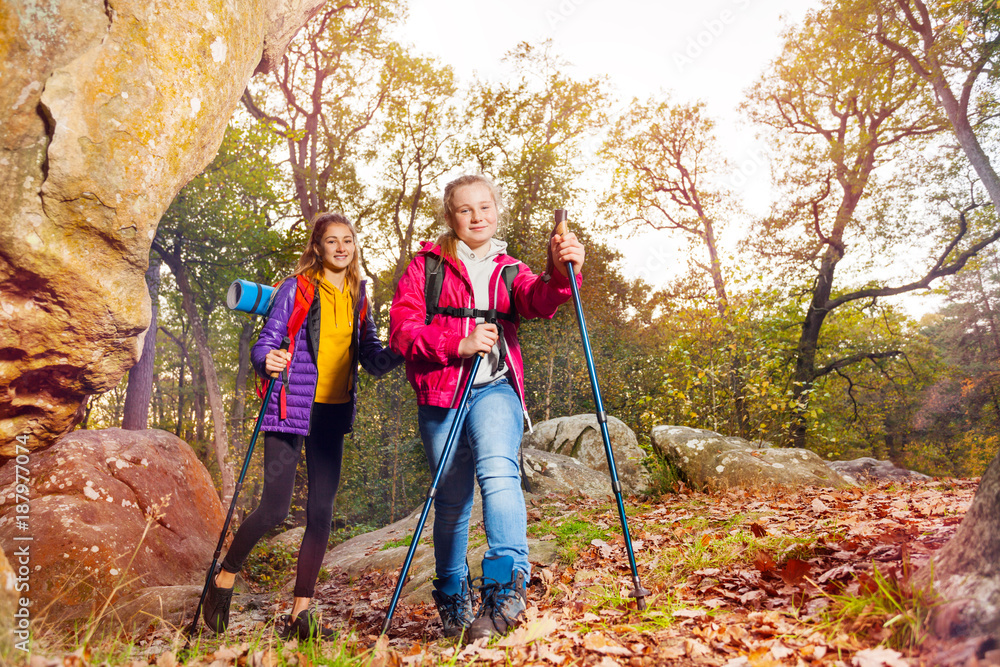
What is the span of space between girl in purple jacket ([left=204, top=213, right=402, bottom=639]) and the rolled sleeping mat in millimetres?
148

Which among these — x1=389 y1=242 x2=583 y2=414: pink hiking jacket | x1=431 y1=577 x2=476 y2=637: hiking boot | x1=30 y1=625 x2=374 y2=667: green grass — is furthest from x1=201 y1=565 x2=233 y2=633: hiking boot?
x1=389 y1=242 x2=583 y2=414: pink hiking jacket

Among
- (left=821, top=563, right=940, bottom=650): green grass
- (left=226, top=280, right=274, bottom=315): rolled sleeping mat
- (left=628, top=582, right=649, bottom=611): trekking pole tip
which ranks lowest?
(left=628, top=582, right=649, bottom=611): trekking pole tip

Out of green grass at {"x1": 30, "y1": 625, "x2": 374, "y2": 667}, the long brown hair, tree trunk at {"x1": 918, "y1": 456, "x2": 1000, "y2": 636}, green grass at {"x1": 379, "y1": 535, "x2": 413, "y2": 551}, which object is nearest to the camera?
tree trunk at {"x1": 918, "y1": 456, "x2": 1000, "y2": 636}

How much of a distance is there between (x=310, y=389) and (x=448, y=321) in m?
0.98

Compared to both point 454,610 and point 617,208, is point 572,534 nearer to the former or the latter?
point 454,610

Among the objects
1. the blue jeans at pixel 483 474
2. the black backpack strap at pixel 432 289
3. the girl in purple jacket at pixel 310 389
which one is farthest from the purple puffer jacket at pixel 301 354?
the blue jeans at pixel 483 474

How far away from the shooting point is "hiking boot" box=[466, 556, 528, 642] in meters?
2.28

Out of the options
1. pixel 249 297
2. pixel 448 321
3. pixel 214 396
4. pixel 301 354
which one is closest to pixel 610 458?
pixel 448 321

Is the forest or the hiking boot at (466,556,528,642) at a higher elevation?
the forest

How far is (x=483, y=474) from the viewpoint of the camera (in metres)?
2.54

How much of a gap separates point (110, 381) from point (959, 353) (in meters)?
20.1

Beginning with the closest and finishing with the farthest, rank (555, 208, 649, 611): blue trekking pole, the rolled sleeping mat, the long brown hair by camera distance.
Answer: (555, 208, 649, 611): blue trekking pole
the rolled sleeping mat
the long brown hair

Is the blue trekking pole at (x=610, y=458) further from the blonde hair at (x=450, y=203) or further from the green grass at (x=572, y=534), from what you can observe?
the green grass at (x=572, y=534)

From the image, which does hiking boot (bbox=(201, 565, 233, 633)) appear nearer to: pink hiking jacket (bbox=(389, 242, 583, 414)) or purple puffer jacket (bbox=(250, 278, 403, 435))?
purple puffer jacket (bbox=(250, 278, 403, 435))
